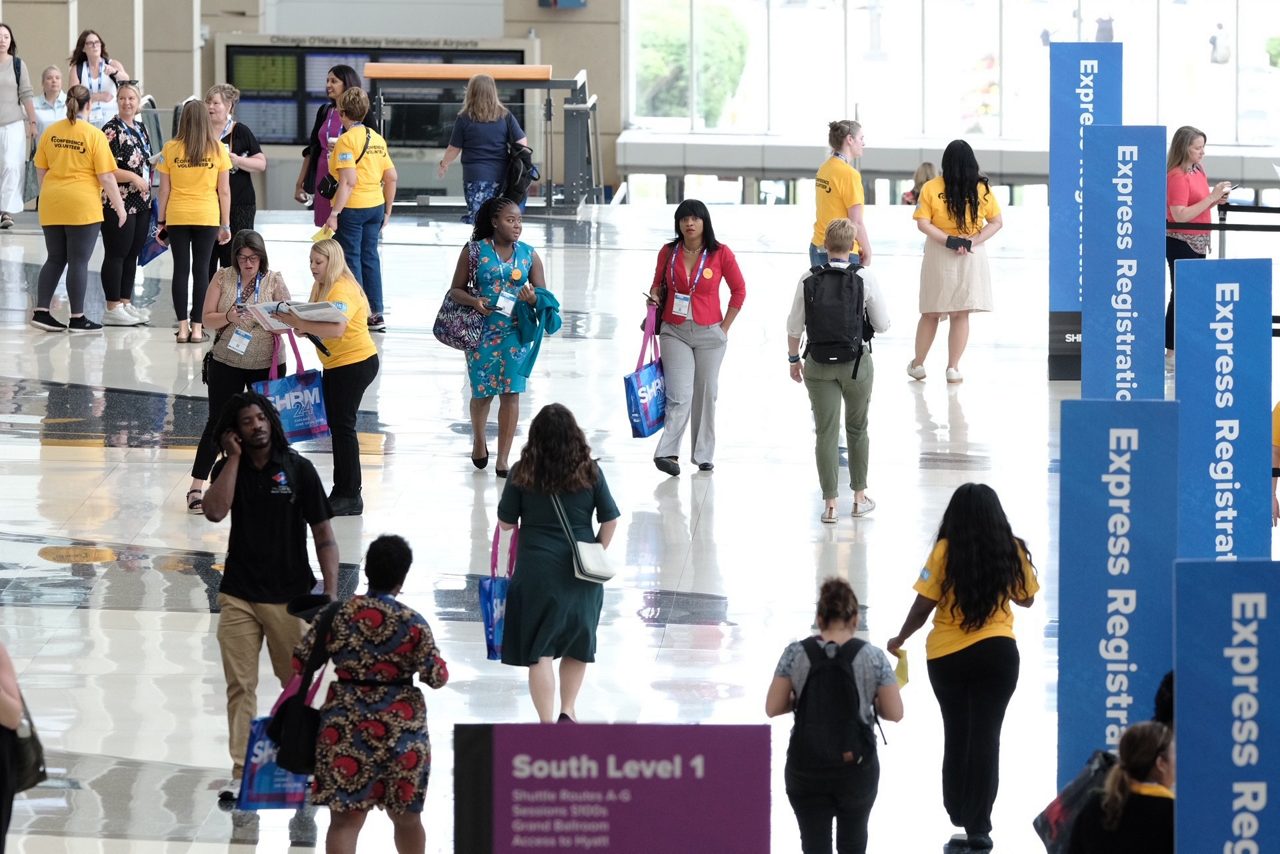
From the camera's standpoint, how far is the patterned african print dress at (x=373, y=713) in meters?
5.98

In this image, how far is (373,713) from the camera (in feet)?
19.6

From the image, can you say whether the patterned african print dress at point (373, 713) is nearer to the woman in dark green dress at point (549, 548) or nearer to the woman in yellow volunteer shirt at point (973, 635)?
the woman in dark green dress at point (549, 548)

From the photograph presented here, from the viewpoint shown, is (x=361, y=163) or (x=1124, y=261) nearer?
(x=1124, y=261)

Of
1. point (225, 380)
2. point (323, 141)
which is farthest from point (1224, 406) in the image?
point (323, 141)

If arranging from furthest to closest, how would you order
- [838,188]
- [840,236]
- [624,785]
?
[838,188] → [840,236] → [624,785]

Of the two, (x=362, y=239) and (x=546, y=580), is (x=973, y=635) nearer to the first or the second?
(x=546, y=580)

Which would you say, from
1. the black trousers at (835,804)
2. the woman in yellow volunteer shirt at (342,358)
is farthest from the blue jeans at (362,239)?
the black trousers at (835,804)

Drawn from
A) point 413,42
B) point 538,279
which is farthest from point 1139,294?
point 413,42

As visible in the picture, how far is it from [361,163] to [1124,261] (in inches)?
210

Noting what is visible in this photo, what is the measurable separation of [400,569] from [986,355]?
9.91 metres

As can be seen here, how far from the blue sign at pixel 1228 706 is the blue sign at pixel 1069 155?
887 cm

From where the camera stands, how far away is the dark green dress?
7.34 metres

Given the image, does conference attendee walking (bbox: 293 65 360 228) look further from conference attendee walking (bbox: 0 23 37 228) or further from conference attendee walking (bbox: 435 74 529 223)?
conference attendee walking (bbox: 0 23 37 228)

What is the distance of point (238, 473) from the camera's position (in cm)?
705
